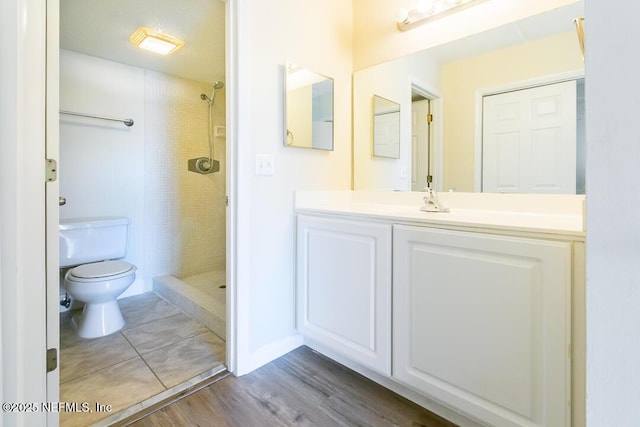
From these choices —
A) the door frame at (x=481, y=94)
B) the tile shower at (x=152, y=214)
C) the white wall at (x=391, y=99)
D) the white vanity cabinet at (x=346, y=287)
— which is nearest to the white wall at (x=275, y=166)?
the white vanity cabinet at (x=346, y=287)

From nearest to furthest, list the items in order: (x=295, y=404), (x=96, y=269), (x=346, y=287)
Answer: (x=295, y=404), (x=346, y=287), (x=96, y=269)

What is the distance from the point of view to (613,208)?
0.35 m

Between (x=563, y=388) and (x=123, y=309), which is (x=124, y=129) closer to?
(x=123, y=309)

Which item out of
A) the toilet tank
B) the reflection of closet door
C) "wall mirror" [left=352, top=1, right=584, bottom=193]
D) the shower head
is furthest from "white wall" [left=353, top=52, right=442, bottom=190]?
the toilet tank

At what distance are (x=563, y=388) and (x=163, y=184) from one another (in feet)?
9.60

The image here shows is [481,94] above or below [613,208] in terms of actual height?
above

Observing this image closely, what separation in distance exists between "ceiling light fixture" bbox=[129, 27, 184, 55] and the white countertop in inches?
55.0

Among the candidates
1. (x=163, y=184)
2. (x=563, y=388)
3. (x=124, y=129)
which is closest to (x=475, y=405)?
(x=563, y=388)

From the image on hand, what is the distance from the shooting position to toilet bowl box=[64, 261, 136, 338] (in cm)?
188

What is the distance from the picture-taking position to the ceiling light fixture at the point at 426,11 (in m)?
1.57

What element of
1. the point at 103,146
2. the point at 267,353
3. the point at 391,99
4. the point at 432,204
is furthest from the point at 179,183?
the point at 432,204

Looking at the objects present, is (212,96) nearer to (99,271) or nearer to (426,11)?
(99,271)

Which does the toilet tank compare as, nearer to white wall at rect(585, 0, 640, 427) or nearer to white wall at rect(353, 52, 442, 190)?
white wall at rect(353, 52, 442, 190)

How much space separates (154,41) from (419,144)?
1866 millimetres
